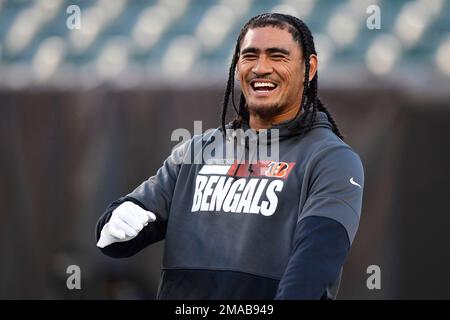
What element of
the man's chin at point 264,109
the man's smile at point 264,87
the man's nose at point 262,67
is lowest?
the man's chin at point 264,109

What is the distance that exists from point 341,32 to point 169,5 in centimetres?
83

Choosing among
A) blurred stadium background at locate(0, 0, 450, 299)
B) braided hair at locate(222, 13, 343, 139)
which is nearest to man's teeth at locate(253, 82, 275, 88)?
braided hair at locate(222, 13, 343, 139)

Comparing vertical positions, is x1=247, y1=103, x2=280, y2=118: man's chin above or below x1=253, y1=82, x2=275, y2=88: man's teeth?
below

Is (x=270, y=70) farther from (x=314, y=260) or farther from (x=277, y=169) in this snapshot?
(x=314, y=260)

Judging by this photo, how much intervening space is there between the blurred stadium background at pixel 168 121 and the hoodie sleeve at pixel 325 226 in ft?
4.92

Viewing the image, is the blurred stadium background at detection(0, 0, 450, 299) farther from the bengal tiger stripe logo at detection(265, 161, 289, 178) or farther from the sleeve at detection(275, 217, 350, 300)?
the sleeve at detection(275, 217, 350, 300)

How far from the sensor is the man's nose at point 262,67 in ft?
6.03

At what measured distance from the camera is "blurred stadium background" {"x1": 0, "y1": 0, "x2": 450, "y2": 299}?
125 inches

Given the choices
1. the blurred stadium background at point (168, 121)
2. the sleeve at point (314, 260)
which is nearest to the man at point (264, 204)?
the sleeve at point (314, 260)

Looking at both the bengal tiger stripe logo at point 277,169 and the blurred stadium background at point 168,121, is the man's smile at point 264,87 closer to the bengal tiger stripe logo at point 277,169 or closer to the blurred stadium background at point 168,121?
the bengal tiger stripe logo at point 277,169

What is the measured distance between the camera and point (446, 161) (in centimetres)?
318

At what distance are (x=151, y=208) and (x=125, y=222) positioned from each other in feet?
0.34

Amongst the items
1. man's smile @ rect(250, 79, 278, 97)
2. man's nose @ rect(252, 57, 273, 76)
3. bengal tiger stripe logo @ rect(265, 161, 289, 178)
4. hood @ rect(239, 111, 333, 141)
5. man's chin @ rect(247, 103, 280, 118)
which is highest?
man's nose @ rect(252, 57, 273, 76)
